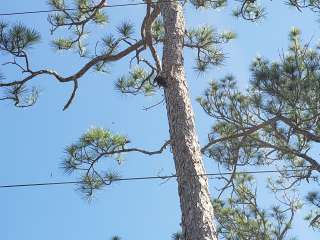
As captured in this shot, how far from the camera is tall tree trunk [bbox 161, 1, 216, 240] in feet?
8.92

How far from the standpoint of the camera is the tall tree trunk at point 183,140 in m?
2.72

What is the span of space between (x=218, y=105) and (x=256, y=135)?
1.30 ft

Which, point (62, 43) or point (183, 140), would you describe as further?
point (62, 43)

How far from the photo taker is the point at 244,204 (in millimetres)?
5328

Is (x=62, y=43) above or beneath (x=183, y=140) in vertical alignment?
above

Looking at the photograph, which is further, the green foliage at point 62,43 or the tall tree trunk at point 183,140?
the green foliage at point 62,43

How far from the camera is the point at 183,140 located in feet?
9.95

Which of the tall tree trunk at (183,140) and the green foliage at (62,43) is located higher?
the green foliage at (62,43)

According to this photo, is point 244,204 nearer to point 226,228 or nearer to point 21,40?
point 226,228

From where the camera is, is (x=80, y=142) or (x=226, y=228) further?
(x=226, y=228)

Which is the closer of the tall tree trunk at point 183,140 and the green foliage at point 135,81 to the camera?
the tall tree trunk at point 183,140

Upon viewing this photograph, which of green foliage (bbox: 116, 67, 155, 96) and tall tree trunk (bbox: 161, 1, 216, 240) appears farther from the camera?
green foliage (bbox: 116, 67, 155, 96)

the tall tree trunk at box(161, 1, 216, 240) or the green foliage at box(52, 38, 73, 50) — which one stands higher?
the green foliage at box(52, 38, 73, 50)

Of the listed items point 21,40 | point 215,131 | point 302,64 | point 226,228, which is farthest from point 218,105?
point 21,40
